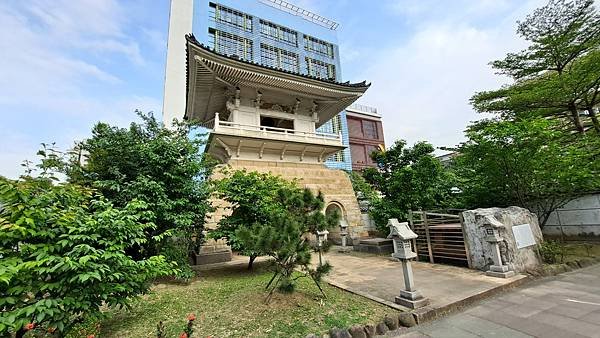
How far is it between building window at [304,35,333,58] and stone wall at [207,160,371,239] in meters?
17.7

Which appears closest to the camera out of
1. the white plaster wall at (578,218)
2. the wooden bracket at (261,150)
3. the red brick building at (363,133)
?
the white plaster wall at (578,218)

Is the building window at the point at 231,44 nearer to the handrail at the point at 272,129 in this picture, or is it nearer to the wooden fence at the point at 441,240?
the handrail at the point at 272,129

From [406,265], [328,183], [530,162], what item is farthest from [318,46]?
[406,265]

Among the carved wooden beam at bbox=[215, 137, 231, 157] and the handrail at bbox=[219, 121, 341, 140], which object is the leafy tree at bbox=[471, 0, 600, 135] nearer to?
the handrail at bbox=[219, 121, 341, 140]

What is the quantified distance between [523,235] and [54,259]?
870cm

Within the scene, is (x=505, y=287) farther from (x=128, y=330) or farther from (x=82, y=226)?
(x=82, y=226)

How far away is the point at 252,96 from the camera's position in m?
13.3

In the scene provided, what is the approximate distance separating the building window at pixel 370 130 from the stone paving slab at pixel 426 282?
78.3 feet

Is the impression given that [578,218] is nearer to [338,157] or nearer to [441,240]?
[441,240]

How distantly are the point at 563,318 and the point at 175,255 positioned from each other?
23.7 feet

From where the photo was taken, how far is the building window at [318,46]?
86.6ft

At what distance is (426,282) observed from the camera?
5.36 metres

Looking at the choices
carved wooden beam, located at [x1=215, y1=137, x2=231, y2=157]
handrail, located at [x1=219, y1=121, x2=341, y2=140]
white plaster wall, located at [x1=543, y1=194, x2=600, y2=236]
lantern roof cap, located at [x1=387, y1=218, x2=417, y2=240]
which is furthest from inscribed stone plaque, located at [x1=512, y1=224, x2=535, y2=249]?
carved wooden beam, located at [x1=215, y1=137, x2=231, y2=157]

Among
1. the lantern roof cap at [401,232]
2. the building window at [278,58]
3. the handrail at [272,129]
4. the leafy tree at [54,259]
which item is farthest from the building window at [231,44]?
the lantern roof cap at [401,232]
